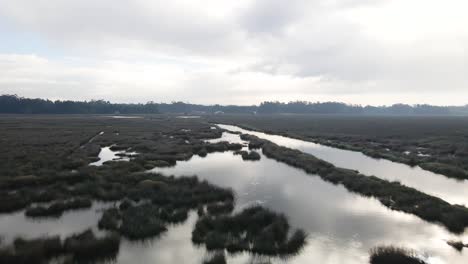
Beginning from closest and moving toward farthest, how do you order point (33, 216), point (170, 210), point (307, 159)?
point (33, 216)
point (170, 210)
point (307, 159)

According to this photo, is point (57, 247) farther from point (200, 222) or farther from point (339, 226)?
point (339, 226)

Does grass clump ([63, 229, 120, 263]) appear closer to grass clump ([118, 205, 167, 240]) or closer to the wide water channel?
the wide water channel

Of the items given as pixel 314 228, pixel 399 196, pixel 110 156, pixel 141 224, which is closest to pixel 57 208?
pixel 141 224

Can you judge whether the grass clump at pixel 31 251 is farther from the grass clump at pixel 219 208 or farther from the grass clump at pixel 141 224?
the grass clump at pixel 219 208

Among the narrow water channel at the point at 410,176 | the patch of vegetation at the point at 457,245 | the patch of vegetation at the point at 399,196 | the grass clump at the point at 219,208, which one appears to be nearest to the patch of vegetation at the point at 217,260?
the grass clump at the point at 219,208

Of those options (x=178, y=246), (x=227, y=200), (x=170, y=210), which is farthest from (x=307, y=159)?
(x=178, y=246)

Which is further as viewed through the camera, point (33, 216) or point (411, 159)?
point (411, 159)

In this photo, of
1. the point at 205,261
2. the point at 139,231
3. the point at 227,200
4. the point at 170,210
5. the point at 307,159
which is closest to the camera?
the point at 205,261
